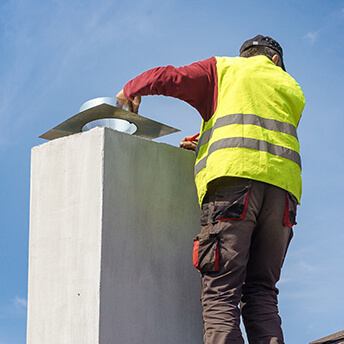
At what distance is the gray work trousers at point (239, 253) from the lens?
256 centimetres

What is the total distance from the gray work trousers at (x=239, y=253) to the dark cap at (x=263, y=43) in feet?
2.75

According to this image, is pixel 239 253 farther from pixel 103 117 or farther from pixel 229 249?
pixel 103 117

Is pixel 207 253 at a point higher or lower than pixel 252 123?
lower

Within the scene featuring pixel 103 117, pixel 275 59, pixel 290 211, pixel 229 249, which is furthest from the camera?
pixel 103 117

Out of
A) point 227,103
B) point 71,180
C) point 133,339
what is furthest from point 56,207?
point 227,103

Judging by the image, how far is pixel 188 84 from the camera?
9.07ft

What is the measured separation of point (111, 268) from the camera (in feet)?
8.70

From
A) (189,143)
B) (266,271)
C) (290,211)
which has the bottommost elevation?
(266,271)

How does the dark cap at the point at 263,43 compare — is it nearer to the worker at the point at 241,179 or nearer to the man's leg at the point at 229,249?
the worker at the point at 241,179

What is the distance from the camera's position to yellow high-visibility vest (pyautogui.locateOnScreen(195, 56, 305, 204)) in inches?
103

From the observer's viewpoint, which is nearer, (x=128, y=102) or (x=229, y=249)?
(x=229, y=249)

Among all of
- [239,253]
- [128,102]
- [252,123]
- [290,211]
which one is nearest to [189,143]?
[128,102]

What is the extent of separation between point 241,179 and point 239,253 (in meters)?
0.34

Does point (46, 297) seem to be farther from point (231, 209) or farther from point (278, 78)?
point (278, 78)
